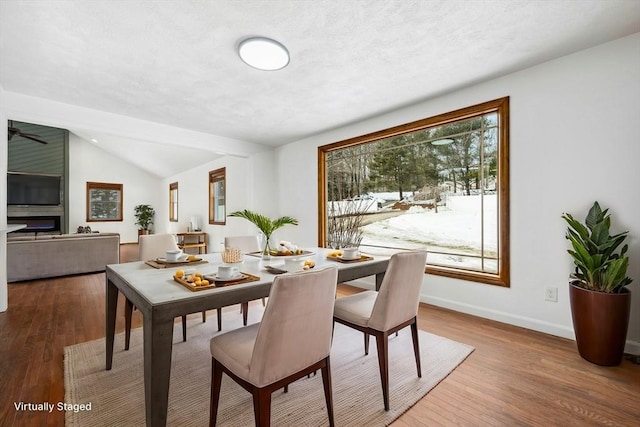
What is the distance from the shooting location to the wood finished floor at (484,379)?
150 centimetres

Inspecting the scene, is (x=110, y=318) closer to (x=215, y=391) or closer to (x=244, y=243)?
(x=215, y=391)

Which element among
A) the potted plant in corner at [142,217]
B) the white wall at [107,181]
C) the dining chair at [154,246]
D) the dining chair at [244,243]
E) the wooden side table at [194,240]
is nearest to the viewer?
the dining chair at [154,246]

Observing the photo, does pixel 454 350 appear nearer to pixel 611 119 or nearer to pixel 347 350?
pixel 347 350

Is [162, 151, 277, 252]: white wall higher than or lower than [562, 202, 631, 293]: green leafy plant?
higher

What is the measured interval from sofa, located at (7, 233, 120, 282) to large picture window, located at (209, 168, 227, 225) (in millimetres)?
2051

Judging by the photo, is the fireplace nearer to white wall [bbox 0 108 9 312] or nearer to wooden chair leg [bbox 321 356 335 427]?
white wall [bbox 0 108 9 312]

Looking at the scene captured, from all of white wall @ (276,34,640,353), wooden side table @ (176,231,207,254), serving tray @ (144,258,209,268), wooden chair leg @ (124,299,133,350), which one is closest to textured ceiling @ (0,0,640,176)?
white wall @ (276,34,640,353)

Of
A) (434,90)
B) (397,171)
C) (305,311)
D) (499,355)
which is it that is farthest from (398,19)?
(499,355)

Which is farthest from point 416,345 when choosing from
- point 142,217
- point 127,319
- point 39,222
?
point 142,217

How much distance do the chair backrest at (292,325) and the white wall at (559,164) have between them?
2196mm

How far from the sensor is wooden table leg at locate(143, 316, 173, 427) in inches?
46.3

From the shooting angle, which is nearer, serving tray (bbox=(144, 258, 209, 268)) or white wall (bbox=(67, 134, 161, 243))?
serving tray (bbox=(144, 258, 209, 268))

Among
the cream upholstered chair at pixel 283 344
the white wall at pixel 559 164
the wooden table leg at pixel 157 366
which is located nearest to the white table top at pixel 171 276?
the wooden table leg at pixel 157 366

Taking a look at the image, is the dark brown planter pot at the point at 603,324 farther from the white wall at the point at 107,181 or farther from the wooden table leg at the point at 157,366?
the white wall at the point at 107,181
